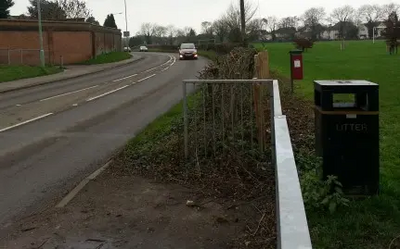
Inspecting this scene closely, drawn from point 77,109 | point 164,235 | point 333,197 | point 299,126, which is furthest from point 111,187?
point 77,109

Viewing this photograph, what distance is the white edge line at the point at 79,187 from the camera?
5.94m

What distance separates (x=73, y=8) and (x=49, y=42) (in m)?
29.0

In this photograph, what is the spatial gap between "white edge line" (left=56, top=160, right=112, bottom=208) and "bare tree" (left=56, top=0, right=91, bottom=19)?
6895 centimetres

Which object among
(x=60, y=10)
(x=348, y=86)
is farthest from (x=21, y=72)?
(x=60, y=10)

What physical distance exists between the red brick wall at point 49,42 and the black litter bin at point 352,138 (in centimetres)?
4060

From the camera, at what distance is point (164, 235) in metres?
4.87

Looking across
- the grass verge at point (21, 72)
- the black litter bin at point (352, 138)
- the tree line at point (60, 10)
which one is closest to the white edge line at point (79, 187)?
the black litter bin at point (352, 138)

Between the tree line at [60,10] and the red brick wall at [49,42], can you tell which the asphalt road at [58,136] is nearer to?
the red brick wall at [49,42]

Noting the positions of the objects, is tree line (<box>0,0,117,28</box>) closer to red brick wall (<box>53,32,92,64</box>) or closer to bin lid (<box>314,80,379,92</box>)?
red brick wall (<box>53,32,92,64</box>)

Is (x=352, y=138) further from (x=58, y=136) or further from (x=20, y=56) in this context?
(x=20, y=56)

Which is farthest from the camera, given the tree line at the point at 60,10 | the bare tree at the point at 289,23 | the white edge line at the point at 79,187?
the bare tree at the point at 289,23

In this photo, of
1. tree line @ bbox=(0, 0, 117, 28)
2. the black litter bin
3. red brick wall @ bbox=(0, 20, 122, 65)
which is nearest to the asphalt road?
the black litter bin

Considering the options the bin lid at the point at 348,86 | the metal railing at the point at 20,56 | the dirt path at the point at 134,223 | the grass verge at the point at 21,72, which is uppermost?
the metal railing at the point at 20,56

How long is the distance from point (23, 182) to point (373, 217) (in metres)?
4.57
